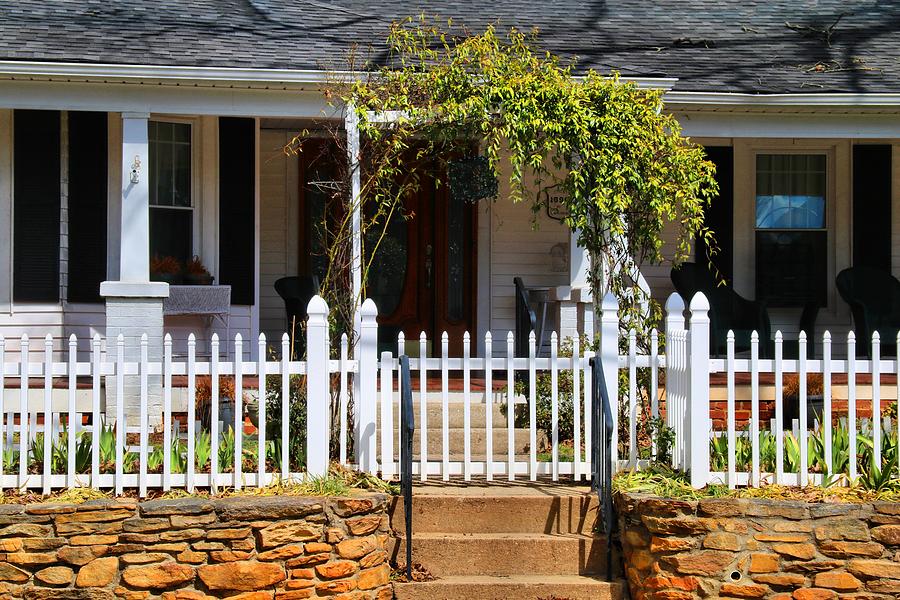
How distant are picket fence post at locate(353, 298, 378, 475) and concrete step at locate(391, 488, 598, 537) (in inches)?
15.5

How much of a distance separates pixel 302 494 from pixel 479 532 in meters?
1.06

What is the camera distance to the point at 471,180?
34.0 feet

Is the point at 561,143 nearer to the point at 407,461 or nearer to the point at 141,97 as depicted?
the point at 407,461

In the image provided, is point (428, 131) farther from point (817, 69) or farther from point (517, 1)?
point (517, 1)

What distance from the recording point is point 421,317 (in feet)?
36.8

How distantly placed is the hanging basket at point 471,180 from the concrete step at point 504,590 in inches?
191

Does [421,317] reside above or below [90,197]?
below

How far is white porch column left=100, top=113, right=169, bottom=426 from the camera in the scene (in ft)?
28.1

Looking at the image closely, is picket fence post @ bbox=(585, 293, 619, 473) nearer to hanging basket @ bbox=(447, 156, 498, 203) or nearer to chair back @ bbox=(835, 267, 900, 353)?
hanging basket @ bbox=(447, 156, 498, 203)

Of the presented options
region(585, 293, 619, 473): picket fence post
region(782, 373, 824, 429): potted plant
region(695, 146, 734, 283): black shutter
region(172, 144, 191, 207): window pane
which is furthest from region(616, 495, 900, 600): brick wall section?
region(172, 144, 191, 207): window pane

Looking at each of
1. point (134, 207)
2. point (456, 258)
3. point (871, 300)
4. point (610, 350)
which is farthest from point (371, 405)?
point (871, 300)

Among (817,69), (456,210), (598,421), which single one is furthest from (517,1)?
(598,421)

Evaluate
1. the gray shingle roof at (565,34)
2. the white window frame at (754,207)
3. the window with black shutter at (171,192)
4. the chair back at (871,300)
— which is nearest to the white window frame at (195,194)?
the window with black shutter at (171,192)

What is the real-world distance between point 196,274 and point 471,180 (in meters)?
2.69
